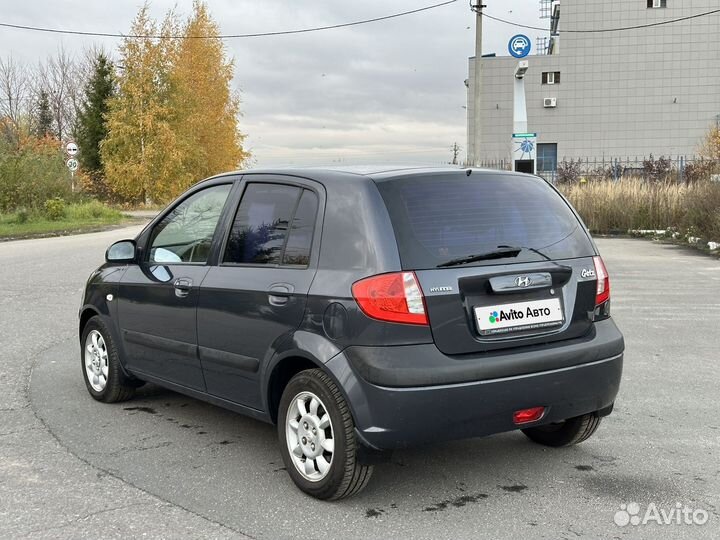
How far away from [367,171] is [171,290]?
5.06 feet

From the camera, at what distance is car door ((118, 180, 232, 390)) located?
15.3ft

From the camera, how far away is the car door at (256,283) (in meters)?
3.96

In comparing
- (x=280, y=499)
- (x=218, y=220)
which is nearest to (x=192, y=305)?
(x=218, y=220)

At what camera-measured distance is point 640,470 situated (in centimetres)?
418

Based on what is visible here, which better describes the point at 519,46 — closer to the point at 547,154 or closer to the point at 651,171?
the point at 651,171

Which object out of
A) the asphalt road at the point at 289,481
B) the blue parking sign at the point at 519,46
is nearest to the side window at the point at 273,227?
the asphalt road at the point at 289,481

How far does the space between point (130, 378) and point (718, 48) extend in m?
61.4

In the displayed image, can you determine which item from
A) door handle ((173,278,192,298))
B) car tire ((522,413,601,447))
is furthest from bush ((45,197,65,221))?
car tire ((522,413,601,447))

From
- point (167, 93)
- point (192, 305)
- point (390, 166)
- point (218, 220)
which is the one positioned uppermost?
point (167, 93)

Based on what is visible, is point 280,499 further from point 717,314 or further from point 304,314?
point 717,314

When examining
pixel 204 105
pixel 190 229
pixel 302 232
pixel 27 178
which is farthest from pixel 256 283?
pixel 204 105

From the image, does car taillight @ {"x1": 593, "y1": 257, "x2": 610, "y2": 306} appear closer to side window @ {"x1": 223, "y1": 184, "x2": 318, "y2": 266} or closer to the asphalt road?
the asphalt road

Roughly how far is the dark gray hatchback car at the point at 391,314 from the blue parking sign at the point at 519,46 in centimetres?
2355

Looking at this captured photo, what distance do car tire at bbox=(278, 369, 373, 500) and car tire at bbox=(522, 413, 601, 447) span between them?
55.2 inches
